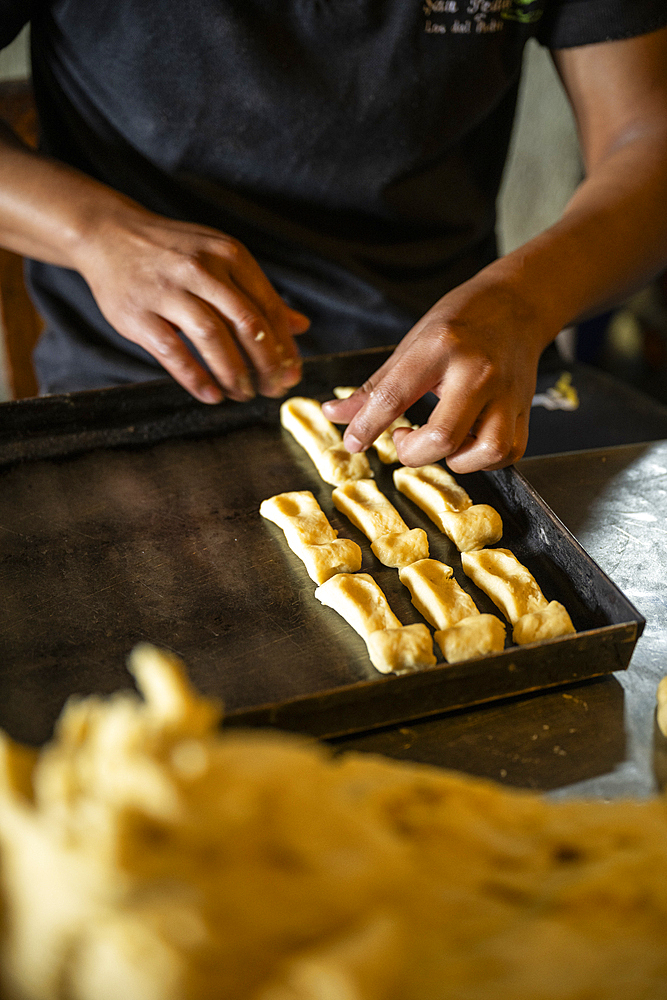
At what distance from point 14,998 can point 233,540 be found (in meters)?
0.88

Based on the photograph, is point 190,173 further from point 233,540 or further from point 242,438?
point 233,540

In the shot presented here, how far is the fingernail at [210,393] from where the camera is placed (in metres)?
1.45

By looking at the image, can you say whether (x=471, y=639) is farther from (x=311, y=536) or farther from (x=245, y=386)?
(x=245, y=386)

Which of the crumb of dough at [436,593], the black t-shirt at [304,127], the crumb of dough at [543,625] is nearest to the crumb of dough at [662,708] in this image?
the crumb of dough at [543,625]

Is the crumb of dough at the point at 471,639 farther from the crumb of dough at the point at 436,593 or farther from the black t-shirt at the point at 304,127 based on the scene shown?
the black t-shirt at the point at 304,127

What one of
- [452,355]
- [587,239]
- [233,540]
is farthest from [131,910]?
[587,239]

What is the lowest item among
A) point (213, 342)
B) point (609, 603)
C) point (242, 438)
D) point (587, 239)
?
point (242, 438)

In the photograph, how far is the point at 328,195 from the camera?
177 centimetres

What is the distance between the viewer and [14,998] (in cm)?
51

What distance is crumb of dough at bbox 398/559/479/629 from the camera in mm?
1152

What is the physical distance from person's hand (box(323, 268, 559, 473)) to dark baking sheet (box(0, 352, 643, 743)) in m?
0.12

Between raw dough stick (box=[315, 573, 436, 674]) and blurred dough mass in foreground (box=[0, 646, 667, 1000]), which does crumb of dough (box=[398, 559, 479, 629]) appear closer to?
raw dough stick (box=[315, 573, 436, 674])

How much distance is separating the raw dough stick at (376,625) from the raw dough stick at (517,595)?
14cm

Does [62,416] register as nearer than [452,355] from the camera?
No
